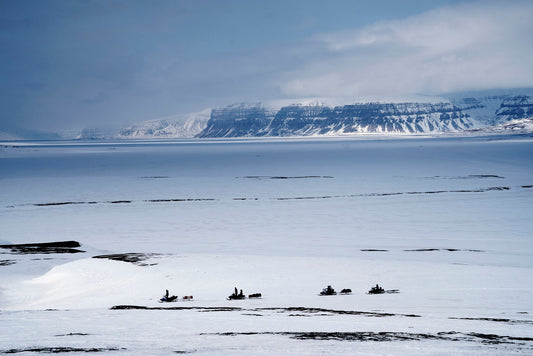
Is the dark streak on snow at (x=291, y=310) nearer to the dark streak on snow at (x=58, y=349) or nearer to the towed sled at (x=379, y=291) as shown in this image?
the towed sled at (x=379, y=291)

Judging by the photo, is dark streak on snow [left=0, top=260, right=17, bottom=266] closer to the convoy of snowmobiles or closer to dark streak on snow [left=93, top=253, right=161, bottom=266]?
dark streak on snow [left=93, top=253, right=161, bottom=266]

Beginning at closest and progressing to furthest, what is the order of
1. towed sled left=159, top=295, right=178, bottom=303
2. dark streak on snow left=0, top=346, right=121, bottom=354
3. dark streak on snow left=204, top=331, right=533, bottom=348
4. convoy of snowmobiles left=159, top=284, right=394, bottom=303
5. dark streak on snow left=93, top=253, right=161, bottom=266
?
dark streak on snow left=0, top=346, right=121, bottom=354 < dark streak on snow left=204, top=331, right=533, bottom=348 < towed sled left=159, top=295, right=178, bottom=303 < convoy of snowmobiles left=159, top=284, right=394, bottom=303 < dark streak on snow left=93, top=253, right=161, bottom=266

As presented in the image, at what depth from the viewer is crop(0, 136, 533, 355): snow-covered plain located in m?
14.4

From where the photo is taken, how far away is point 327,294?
21094 millimetres

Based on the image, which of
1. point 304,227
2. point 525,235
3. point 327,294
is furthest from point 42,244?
point 525,235

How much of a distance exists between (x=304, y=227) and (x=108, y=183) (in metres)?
38.8

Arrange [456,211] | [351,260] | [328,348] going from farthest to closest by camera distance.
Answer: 1. [456,211]
2. [351,260]
3. [328,348]

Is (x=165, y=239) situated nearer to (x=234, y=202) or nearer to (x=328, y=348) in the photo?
(x=234, y=202)

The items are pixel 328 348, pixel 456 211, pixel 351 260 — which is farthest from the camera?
pixel 456 211

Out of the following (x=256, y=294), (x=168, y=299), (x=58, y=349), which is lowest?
Answer: (x=256, y=294)

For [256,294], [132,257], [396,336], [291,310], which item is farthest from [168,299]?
[396,336]

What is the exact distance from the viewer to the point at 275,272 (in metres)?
25.0

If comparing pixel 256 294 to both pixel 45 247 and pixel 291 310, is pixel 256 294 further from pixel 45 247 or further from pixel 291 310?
pixel 45 247

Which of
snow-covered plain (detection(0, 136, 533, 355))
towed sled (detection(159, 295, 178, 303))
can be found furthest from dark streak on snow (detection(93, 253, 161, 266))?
towed sled (detection(159, 295, 178, 303))
